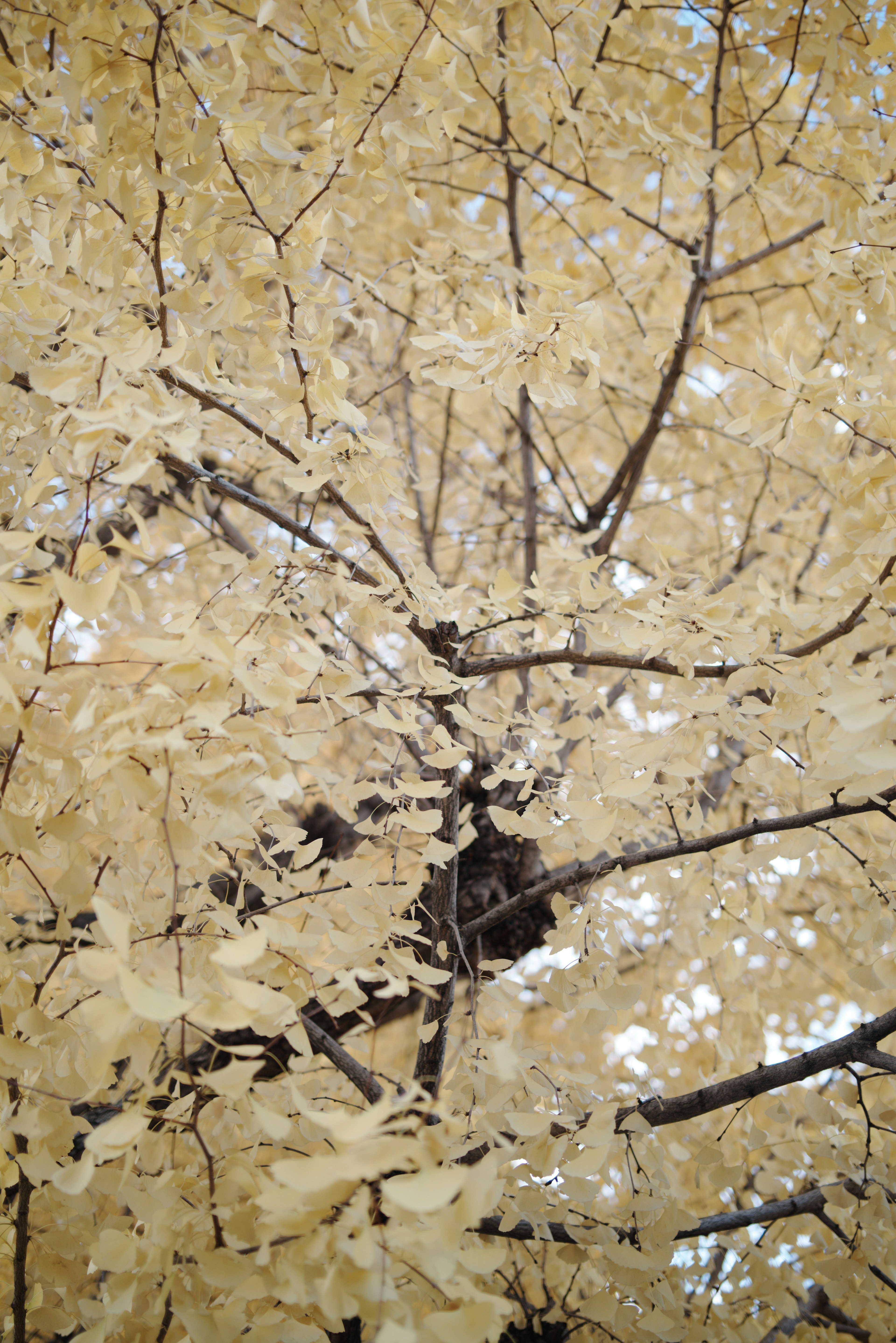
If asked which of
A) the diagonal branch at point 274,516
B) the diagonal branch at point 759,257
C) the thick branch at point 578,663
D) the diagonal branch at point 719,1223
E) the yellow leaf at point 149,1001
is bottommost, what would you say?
the diagonal branch at point 719,1223

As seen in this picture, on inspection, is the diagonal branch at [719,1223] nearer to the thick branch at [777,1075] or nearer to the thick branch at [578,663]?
the thick branch at [777,1075]

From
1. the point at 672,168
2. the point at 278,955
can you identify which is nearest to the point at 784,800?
the point at 278,955

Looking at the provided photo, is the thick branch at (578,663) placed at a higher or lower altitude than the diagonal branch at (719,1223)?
higher

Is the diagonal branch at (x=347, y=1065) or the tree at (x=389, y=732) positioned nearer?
the tree at (x=389, y=732)

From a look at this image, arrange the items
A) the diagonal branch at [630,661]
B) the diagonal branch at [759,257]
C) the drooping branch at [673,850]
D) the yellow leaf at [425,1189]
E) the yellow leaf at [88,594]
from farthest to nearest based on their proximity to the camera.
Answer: the diagonal branch at [759,257]
the diagonal branch at [630,661]
the drooping branch at [673,850]
the yellow leaf at [88,594]
the yellow leaf at [425,1189]

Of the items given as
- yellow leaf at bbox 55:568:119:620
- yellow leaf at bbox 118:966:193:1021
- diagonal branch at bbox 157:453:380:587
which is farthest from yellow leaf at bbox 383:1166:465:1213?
Result: diagonal branch at bbox 157:453:380:587

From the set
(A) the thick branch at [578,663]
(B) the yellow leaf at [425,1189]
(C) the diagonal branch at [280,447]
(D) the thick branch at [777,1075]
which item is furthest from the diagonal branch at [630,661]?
(B) the yellow leaf at [425,1189]

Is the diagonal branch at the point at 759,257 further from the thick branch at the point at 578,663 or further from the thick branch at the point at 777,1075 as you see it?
the thick branch at the point at 777,1075

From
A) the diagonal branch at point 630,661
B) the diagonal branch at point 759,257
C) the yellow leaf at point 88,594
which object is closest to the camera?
the yellow leaf at point 88,594

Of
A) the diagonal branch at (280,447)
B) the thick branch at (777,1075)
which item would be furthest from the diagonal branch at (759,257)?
the thick branch at (777,1075)
